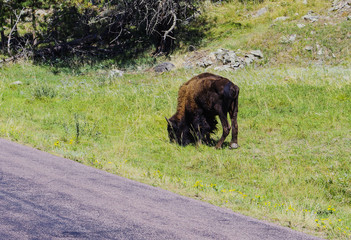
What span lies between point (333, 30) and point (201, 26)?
8766 millimetres

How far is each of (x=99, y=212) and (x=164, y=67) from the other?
17384 millimetres

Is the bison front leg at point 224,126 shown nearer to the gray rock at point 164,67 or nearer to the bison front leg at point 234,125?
the bison front leg at point 234,125

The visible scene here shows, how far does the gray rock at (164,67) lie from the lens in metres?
20.6

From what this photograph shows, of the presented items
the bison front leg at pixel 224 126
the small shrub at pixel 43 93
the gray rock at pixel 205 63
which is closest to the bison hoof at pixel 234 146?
the bison front leg at pixel 224 126

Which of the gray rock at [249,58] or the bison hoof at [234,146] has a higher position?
the bison hoof at [234,146]

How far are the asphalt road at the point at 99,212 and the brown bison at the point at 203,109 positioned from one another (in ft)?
16.3

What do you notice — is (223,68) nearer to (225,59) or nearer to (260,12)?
(225,59)

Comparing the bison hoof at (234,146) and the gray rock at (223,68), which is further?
the gray rock at (223,68)

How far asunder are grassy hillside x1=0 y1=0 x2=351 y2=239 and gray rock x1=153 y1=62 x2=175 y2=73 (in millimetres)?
593

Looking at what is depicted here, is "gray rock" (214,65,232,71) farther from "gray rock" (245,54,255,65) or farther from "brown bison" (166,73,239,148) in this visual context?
"brown bison" (166,73,239,148)

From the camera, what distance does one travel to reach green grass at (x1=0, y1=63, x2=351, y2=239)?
20.3 ft

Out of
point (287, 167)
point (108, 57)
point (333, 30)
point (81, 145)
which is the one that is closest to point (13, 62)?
point (108, 57)

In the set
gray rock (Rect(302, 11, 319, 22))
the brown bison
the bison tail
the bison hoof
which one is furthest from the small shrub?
gray rock (Rect(302, 11, 319, 22))

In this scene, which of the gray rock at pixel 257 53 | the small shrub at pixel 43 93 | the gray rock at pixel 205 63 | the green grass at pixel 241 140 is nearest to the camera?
the green grass at pixel 241 140
